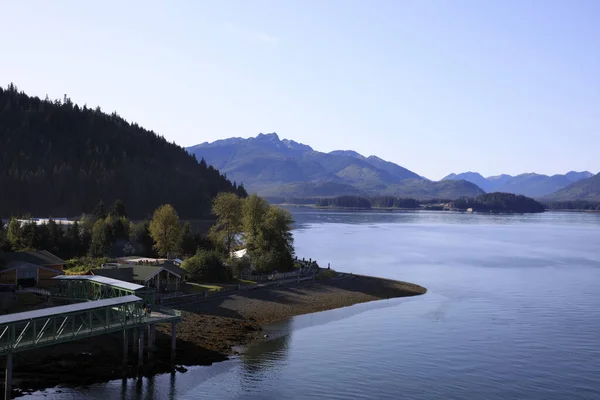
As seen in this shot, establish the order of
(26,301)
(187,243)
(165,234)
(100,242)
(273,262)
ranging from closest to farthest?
1. (26,301)
2. (100,242)
3. (273,262)
4. (165,234)
5. (187,243)

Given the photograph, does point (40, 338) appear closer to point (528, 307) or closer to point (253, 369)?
point (253, 369)

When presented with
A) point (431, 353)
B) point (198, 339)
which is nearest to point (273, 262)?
point (198, 339)

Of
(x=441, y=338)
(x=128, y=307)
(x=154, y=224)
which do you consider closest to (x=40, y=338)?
(x=128, y=307)

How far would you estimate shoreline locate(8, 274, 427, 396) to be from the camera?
1630 inches

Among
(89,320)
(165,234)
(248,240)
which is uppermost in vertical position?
(165,234)

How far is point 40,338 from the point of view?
3944cm

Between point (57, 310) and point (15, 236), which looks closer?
point (57, 310)

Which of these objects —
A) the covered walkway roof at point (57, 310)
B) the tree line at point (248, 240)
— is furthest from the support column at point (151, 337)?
the tree line at point (248, 240)

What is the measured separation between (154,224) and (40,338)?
2017 inches

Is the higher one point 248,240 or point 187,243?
point 248,240

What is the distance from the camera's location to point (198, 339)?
5159 cm

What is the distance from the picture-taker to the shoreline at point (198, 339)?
136ft

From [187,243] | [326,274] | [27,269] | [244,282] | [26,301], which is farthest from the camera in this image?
[187,243]

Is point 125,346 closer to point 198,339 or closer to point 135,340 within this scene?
point 135,340
